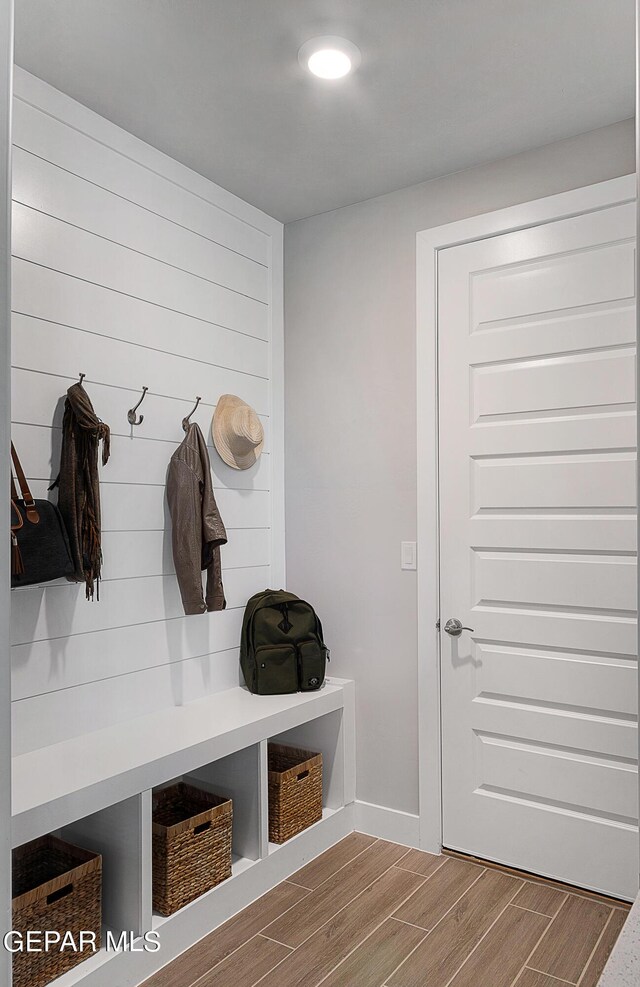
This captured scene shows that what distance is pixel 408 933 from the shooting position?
2213 mm

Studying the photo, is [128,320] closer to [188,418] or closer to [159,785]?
[188,418]

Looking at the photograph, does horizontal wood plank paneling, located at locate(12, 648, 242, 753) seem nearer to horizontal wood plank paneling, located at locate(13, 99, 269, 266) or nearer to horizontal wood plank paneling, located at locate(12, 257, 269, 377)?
horizontal wood plank paneling, located at locate(12, 257, 269, 377)

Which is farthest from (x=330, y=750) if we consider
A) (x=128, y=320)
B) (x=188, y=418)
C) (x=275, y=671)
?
(x=128, y=320)

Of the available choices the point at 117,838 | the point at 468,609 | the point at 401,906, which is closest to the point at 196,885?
the point at 117,838

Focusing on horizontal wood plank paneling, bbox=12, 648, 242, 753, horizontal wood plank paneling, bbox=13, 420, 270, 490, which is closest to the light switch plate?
horizontal wood plank paneling, bbox=13, 420, 270, 490

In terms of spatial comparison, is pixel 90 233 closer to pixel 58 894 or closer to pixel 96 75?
pixel 96 75

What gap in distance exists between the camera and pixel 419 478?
9.12ft

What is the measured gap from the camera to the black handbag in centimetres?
190

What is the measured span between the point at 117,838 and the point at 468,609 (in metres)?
1.41

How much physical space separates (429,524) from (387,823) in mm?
1211

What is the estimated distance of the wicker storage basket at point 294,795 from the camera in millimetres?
2598

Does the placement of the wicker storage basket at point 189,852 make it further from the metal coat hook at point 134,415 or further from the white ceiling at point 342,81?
the white ceiling at point 342,81

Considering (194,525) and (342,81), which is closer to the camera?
(342,81)

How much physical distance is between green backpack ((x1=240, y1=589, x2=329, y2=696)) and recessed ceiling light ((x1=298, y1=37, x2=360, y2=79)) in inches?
72.9
